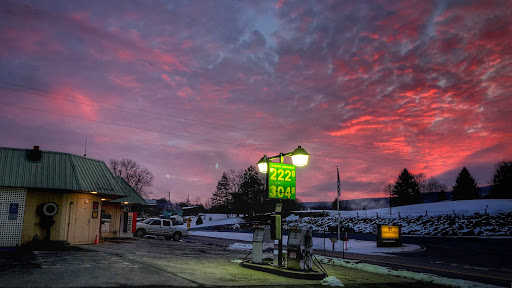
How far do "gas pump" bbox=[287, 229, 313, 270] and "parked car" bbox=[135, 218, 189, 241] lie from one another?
23.4 metres

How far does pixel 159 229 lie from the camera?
3381 cm

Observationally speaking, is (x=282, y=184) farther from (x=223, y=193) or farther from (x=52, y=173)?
(x=223, y=193)

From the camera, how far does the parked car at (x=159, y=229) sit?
3364 centimetres

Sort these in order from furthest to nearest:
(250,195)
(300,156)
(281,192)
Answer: (250,195)
(281,192)
(300,156)

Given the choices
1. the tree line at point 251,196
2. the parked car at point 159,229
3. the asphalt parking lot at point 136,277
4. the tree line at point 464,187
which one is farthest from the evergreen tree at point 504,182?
the asphalt parking lot at point 136,277

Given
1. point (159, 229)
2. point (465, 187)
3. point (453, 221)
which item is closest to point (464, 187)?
point (465, 187)


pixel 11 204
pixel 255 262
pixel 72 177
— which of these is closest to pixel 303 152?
pixel 255 262

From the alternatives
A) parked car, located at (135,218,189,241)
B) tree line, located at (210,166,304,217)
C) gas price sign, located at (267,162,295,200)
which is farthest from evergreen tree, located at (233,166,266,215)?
gas price sign, located at (267,162,295,200)

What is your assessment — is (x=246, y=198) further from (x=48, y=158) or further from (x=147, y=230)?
(x=48, y=158)

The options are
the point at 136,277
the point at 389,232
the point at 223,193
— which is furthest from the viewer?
the point at 223,193

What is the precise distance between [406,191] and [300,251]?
3609 inches

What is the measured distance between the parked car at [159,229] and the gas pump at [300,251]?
23.4 m

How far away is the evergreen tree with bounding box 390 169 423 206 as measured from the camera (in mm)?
95125

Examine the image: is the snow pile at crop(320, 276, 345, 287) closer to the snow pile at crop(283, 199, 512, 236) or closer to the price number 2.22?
the price number 2.22
